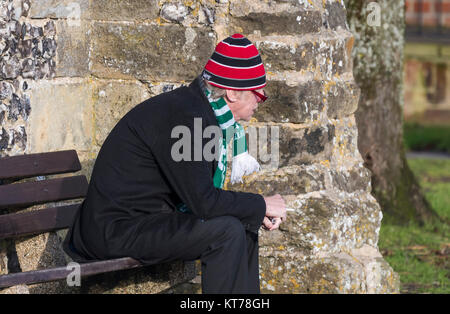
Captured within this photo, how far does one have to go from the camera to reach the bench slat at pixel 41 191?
13.1 ft

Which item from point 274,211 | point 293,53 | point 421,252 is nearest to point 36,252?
point 274,211

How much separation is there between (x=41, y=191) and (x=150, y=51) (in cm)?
96

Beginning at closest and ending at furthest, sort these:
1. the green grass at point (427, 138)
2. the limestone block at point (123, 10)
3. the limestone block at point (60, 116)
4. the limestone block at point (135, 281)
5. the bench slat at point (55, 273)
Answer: the bench slat at point (55, 273)
the limestone block at point (135, 281)
the limestone block at point (60, 116)
the limestone block at point (123, 10)
the green grass at point (427, 138)

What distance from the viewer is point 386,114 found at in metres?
7.09

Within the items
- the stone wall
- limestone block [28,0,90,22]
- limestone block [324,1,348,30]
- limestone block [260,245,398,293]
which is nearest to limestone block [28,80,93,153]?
the stone wall

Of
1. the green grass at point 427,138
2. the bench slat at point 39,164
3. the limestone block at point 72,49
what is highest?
the limestone block at point 72,49

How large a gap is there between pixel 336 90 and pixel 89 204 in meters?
1.60

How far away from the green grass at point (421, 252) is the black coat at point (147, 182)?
213 centimetres

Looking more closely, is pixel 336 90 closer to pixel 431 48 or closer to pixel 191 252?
pixel 191 252

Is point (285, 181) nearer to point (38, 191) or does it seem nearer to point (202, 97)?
point (202, 97)

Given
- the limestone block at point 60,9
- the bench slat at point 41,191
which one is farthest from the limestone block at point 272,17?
the bench slat at point 41,191

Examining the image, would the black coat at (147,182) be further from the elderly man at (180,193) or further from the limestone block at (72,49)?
the limestone block at (72,49)

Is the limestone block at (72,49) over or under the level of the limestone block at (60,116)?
over

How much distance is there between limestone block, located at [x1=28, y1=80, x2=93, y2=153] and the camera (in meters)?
4.35
